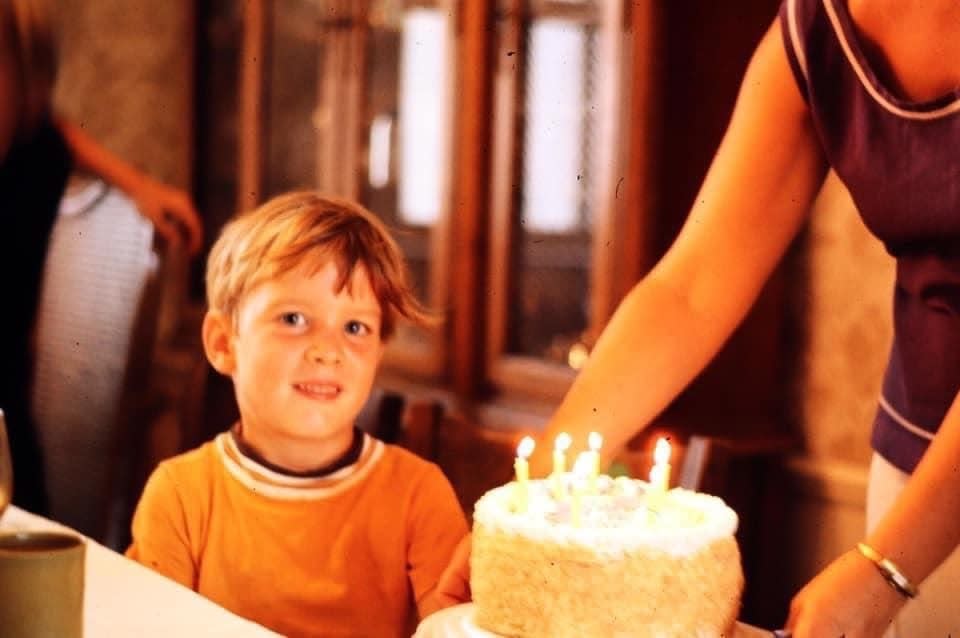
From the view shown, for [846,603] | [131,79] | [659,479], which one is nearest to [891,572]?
[846,603]

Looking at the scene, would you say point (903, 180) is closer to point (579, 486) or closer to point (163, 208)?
point (579, 486)

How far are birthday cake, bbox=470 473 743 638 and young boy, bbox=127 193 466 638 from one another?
0.43 m

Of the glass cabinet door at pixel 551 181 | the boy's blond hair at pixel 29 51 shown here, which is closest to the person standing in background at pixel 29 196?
the boy's blond hair at pixel 29 51

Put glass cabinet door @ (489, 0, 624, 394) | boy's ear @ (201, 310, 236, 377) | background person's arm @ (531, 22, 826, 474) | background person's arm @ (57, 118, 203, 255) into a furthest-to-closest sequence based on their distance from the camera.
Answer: glass cabinet door @ (489, 0, 624, 394) < background person's arm @ (57, 118, 203, 255) < boy's ear @ (201, 310, 236, 377) < background person's arm @ (531, 22, 826, 474)

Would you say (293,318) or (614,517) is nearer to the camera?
(614,517)

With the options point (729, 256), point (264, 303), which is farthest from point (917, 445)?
point (264, 303)

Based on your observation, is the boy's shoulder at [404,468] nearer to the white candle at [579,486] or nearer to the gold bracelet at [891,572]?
the white candle at [579,486]

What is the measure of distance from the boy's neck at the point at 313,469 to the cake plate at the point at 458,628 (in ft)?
1.40

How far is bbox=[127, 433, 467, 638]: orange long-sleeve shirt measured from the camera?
1.40m

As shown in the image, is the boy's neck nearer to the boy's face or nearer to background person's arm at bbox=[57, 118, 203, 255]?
the boy's face

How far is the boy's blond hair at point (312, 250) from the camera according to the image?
1419 millimetres

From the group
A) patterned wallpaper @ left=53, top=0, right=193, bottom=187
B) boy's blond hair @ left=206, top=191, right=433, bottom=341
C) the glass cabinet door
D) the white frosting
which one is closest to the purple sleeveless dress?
the white frosting

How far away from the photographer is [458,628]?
3.16 feet

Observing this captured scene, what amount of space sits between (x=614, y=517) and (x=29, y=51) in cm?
158
